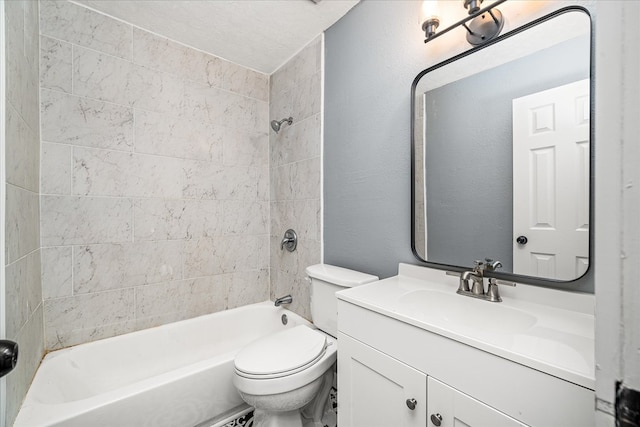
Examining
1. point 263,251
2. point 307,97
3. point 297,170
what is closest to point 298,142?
point 297,170

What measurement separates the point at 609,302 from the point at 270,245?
7.09 feet

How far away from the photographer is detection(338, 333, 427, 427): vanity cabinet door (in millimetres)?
830

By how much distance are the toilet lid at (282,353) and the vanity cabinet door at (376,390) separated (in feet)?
0.69

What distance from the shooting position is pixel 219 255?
207 centimetres

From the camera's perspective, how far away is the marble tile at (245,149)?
2.12 m

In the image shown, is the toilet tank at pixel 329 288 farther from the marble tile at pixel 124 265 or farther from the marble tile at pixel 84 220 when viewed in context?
the marble tile at pixel 84 220

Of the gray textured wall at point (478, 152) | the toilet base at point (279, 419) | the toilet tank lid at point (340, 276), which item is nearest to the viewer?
the gray textured wall at point (478, 152)

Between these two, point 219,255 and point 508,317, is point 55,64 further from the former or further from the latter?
point 508,317

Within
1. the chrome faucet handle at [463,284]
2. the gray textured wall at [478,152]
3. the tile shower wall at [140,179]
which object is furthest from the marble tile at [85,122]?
the chrome faucet handle at [463,284]

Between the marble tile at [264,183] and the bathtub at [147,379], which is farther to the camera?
A: the marble tile at [264,183]

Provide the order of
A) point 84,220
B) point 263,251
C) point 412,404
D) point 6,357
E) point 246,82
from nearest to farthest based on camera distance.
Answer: point 6,357 < point 412,404 < point 84,220 < point 246,82 < point 263,251

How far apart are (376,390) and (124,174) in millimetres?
1805

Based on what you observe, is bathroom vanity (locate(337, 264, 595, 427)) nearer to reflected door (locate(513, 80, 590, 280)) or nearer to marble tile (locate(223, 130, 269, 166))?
reflected door (locate(513, 80, 590, 280))

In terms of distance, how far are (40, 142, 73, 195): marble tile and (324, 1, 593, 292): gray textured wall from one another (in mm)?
1462
